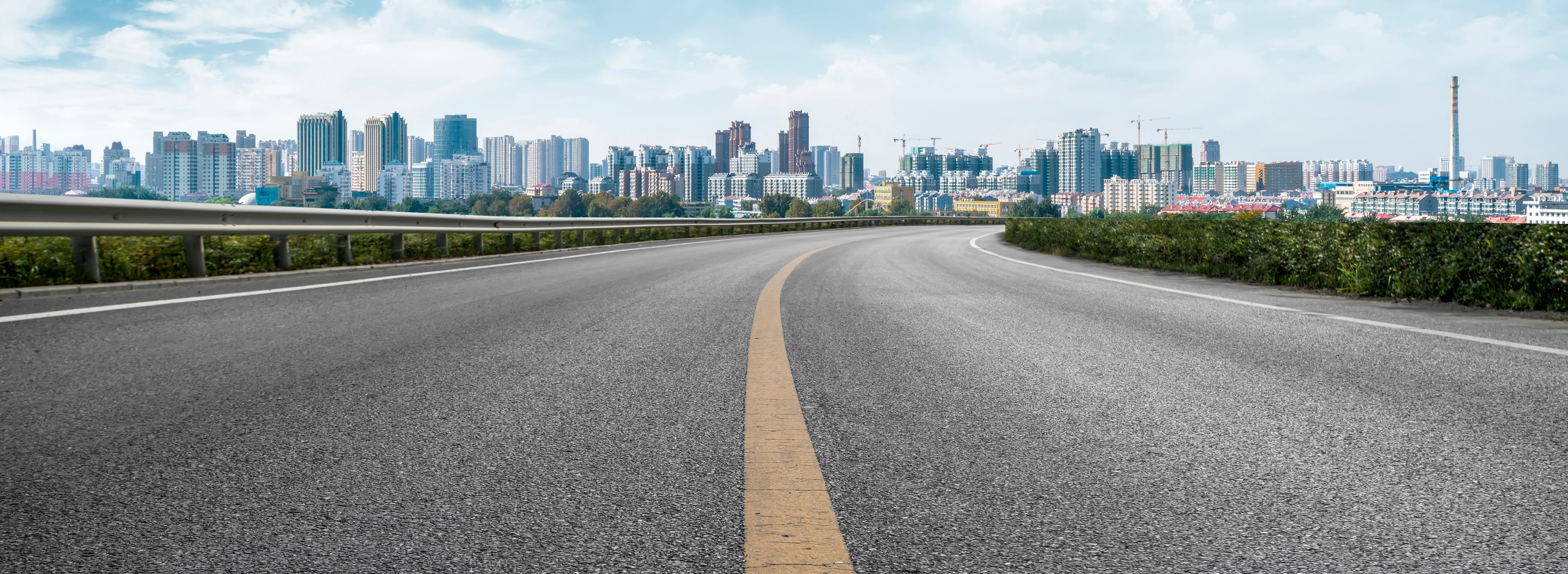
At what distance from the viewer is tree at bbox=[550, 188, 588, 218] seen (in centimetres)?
15650

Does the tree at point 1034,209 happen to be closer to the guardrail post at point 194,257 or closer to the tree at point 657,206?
the tree at point 657,206

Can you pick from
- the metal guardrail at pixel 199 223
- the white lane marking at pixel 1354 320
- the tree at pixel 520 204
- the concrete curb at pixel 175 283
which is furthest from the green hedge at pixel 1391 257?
the tree at pixel 520 204

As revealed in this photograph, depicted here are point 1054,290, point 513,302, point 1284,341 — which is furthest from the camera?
point 1054,290

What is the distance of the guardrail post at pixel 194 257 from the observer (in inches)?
361

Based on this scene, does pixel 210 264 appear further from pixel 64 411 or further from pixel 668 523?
pixel 668 523

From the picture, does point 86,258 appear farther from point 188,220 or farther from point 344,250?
point 344,250

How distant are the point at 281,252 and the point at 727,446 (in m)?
9.55

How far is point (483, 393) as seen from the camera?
12.4 feet

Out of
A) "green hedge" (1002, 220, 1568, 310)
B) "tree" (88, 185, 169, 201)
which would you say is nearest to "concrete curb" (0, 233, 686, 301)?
"green hedge" (1002, 220, 1568, 310)

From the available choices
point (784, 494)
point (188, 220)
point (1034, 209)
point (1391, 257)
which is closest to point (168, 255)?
point (188, 220)

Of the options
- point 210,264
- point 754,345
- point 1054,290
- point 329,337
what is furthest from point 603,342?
point 210,264

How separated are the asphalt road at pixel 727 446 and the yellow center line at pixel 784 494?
2.1 inches

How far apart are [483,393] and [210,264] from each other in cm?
793

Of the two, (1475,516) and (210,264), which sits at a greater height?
(210,264)
